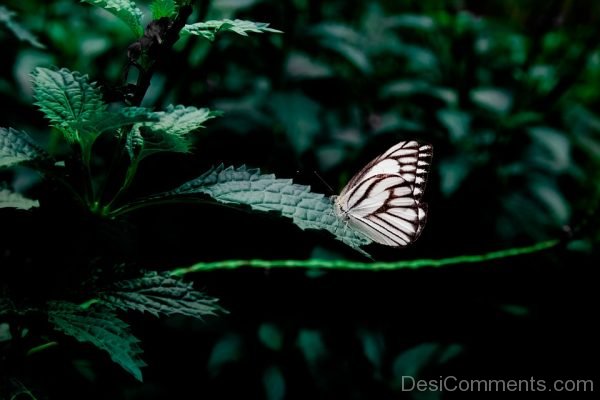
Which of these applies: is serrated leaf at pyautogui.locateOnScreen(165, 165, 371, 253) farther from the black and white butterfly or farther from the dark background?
the dark background

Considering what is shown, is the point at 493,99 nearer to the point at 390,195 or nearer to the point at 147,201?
the point at 390,195

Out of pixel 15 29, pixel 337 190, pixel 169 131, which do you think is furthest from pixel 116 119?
pixel 337 190

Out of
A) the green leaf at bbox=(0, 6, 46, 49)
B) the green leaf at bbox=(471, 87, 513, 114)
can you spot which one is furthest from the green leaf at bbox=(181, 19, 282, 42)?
the green leaf at bbox=(471, 87, 513, 114)

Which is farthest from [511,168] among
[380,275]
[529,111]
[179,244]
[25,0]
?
[25,0]

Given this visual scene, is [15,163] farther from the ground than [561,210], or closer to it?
closer to it

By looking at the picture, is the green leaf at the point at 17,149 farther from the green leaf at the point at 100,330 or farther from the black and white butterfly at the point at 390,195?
the black and white butterfly at the point at 390,195

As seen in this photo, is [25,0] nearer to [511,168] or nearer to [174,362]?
[174,362]
